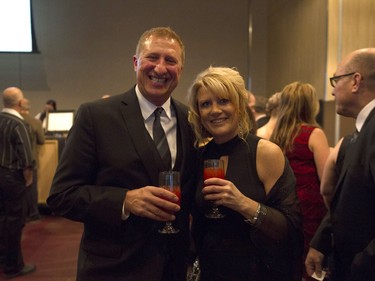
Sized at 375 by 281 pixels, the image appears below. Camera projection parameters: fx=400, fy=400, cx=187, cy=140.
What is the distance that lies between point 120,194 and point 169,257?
344mm

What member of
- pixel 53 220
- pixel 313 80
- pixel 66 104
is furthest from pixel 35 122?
pixel 313 80

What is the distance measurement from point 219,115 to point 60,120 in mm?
5390

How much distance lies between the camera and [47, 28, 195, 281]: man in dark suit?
1.41m

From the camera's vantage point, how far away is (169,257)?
1560 millimetres

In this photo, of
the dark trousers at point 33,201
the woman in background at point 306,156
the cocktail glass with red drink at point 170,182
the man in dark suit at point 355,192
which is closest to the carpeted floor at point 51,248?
the dark trousers at point 33,201

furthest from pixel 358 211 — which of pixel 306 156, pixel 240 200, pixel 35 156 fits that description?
pixel 35 156

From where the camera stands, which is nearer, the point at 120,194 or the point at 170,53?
the point at 120,194

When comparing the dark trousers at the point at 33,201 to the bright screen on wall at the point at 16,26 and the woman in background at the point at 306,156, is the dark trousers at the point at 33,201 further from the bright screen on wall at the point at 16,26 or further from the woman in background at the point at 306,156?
the woman in background at the point at 306,156

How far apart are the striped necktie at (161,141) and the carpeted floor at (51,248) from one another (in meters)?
2.59

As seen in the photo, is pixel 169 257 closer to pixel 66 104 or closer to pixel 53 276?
pixel 53 276

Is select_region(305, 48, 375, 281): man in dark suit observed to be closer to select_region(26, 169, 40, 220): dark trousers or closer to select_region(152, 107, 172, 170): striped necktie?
select_region(152, 107, 172, 170): striped necktie

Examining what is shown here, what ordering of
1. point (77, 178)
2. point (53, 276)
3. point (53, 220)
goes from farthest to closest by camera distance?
point (53, 220)
point (53, 276)
point (77, 178)

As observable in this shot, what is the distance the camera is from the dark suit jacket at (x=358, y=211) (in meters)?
1.43

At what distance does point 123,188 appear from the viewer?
1.47 meters
